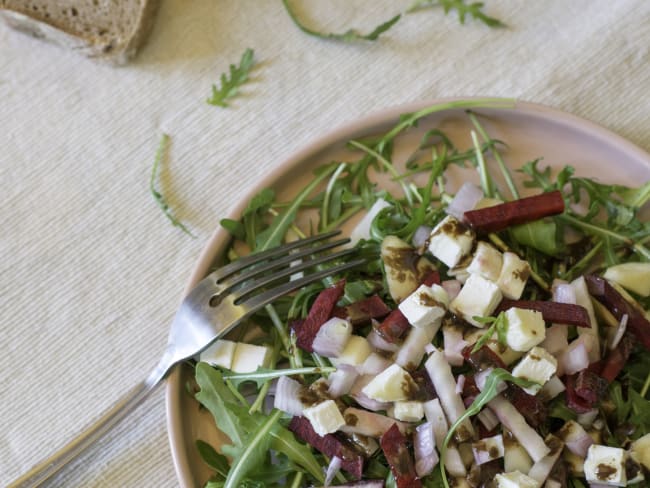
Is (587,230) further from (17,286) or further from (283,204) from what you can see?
(17,286)

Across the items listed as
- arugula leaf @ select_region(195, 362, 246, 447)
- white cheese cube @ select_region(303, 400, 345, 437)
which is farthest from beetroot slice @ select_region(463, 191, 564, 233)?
arugula leaf @ select_region(195, 362, 246, 447)

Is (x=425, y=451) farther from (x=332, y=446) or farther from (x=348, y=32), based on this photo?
(x=348, y=32)

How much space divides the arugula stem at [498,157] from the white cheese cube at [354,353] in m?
0.46

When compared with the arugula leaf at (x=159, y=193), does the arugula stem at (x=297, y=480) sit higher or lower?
lower

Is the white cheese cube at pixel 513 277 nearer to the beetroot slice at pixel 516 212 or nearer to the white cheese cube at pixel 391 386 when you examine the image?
the beetroot slice at pixel 516 212

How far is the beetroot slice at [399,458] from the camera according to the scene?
1294 mm

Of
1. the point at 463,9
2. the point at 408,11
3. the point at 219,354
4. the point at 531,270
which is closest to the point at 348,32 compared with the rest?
the point at 408,11

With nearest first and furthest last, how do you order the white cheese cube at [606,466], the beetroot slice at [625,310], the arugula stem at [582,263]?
the white cheese cube at [606,466] → the beetroot slice at [625,310] → the arugula stem at [582,263]

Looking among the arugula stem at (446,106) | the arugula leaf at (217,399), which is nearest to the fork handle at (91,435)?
the arugula leaf at (217,399)

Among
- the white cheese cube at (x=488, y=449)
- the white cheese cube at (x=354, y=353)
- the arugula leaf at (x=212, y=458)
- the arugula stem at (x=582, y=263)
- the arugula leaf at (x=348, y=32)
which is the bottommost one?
the white cheese cube at (x=488, y=449)

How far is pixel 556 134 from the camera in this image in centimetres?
156

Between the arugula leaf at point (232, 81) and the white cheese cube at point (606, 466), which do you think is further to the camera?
the arugula leaf at point (232, 81)

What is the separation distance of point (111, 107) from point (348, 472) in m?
1.03

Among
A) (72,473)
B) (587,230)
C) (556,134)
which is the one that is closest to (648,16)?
(556,134)
